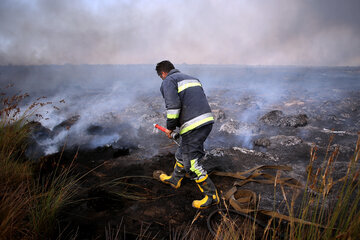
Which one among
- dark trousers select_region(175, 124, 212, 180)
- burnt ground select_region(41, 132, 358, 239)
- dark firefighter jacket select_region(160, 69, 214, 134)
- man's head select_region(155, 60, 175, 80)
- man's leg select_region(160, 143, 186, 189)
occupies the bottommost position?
burnt ground select_region(41, 132, 358, 239)

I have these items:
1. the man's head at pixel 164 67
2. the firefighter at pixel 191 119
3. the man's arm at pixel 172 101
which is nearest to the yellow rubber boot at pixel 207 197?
the firefighter at pixel 191 119

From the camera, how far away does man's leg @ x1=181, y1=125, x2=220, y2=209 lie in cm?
271

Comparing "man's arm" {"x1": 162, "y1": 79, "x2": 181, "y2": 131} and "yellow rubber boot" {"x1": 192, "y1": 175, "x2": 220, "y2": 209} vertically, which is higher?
"man's arm" {"x1": 162, "y1": 79, "x2": 181, "y2": 131}

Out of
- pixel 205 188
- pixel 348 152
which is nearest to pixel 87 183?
pixel 205 188

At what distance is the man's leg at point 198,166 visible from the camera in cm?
271

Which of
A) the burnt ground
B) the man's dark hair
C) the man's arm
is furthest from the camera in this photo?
the man's dark hair

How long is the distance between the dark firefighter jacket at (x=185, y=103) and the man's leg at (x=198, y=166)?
13 centimetres

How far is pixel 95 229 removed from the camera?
2.31 metres

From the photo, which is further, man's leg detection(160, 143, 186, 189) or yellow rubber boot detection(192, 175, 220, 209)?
man's leg detection(160, 143, 186, 189)

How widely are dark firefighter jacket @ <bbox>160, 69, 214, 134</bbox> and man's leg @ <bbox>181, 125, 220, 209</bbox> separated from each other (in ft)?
0.41

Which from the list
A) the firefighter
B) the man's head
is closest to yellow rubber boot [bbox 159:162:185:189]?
the firefighter

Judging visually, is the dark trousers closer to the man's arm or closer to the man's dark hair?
the man's arm

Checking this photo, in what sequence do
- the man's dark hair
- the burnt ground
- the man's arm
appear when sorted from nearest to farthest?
the burnt ground, the man's arm, the man's dark hair

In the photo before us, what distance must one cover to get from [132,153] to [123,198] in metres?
1.82
